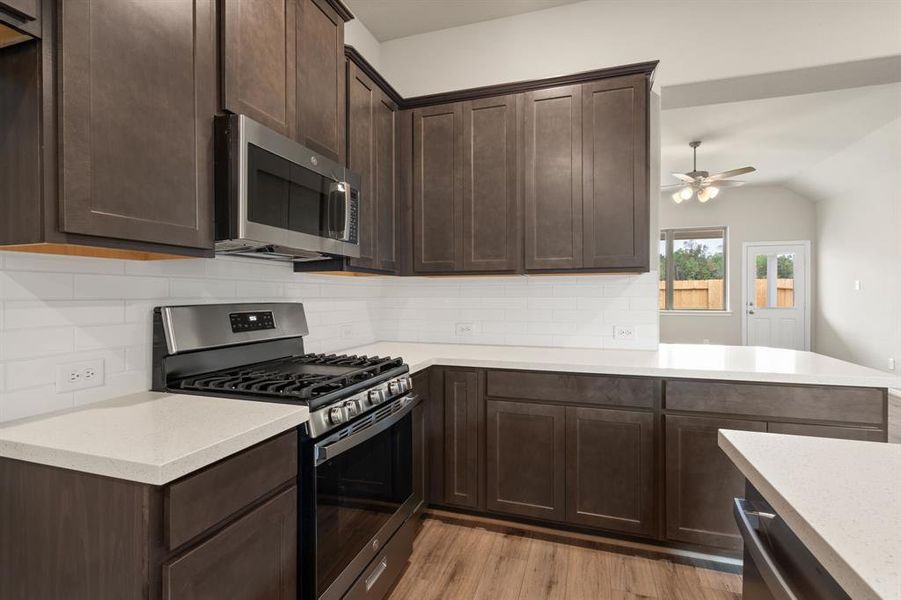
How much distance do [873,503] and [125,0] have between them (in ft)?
6.35

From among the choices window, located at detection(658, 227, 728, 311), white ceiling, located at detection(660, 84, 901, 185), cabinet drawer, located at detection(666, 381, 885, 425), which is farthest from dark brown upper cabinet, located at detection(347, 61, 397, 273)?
window, located at detection(658, 227, 728, 311)

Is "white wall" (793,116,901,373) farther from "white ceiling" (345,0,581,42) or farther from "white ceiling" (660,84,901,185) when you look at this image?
"white ceiling" (345,0,581,42)

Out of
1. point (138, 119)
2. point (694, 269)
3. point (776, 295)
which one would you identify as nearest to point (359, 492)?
point (138, 119)

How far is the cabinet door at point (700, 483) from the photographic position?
1984mm

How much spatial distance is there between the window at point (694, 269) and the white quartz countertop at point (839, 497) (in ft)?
22.5

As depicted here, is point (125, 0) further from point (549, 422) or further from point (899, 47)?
point (899, 47)

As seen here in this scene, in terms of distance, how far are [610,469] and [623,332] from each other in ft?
2.90

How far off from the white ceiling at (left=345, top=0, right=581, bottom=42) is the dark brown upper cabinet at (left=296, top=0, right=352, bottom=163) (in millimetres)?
870

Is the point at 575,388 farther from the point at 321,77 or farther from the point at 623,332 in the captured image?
the point at 321,77

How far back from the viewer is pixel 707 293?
7.31 meters

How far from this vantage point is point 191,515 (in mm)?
939

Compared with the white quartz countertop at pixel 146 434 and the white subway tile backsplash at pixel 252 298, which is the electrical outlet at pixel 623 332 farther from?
the white quartz countertop at pixel 146 434

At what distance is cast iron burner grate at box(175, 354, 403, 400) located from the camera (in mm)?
1410

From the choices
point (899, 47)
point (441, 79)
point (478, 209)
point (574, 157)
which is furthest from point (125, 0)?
point (899, 47)
